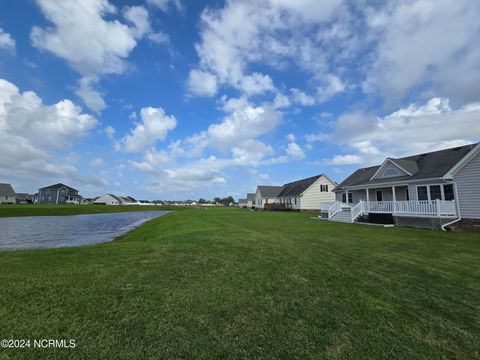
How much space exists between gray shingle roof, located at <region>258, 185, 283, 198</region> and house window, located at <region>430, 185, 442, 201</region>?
1476 inches

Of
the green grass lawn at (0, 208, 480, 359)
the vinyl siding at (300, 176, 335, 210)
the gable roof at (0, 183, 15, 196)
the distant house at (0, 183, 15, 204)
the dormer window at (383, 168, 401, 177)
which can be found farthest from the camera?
the gable roof at (0, 183, 15, 196)

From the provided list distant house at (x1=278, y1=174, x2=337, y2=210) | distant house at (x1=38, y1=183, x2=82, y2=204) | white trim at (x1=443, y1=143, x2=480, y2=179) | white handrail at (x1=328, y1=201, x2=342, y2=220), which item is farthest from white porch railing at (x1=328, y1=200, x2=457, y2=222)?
distant house at (x1=38, y1=183, x2=82, y2=204)

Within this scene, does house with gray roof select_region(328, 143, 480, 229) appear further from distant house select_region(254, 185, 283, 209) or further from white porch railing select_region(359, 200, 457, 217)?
distant house select_region(254, 185, 283, 209)

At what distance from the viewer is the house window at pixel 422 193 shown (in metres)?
18.4

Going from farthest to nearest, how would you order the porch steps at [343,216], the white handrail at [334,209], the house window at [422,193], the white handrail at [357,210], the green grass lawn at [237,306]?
the white handrail at [334,209] < the porch steps at [343,216] < the white handrail at [357,210] < the house window at [422,193] < the green grass lawn at [237,306]

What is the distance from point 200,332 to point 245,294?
Answer: 1.41 m

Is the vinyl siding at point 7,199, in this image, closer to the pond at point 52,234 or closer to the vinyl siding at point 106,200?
the vinyl siding at point 106,200

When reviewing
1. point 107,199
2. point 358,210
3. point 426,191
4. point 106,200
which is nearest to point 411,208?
point 426,191

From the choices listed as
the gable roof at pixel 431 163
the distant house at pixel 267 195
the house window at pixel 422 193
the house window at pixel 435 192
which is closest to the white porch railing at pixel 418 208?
the house window at pixel 435 192

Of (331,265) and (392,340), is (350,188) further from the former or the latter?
(392,340)

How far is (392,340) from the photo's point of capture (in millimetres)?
3465

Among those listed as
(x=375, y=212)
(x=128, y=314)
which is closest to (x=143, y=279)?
(x=128, y=314)

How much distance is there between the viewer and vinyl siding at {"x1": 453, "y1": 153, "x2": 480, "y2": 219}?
15.1 m

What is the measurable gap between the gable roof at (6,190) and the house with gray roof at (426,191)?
3564 inches
